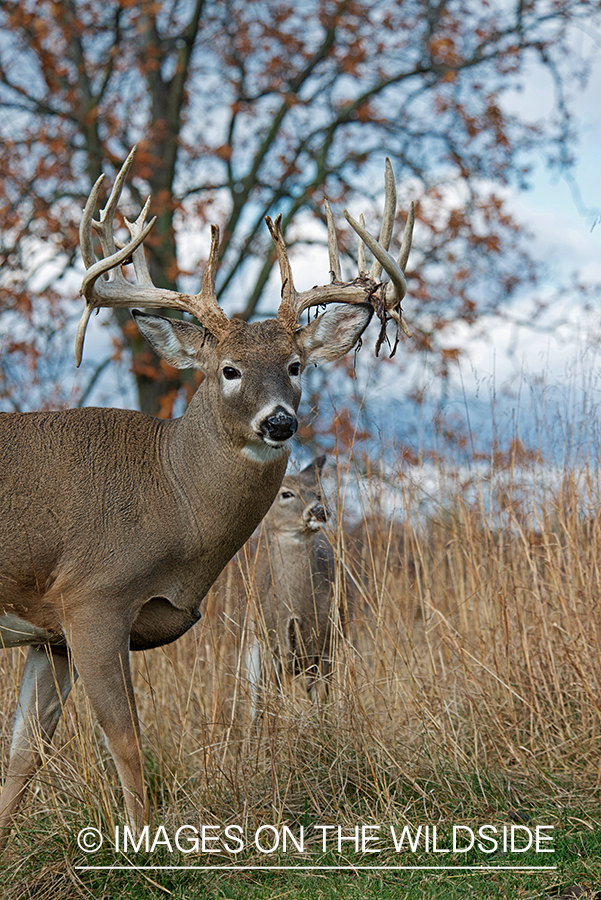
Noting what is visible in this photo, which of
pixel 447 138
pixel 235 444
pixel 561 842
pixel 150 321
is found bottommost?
pixel 561 842

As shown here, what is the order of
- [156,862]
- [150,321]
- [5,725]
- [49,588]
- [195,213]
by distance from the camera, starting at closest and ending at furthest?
[156,862], [49,588], [150,321], [5,725], [195,213]

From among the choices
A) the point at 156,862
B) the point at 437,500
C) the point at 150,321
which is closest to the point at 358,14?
the point at 437,500

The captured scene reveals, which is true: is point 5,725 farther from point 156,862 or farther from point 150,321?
point 150,321

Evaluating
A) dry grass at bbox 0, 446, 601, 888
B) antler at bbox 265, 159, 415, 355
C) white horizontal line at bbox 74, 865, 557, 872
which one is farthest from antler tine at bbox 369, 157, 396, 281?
white horizontal line at bbox 74, 865, 557, 872

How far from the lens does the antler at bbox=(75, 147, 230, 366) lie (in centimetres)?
Answer: 387

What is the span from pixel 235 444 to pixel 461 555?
85.1 inches

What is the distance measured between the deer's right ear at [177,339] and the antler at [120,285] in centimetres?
7

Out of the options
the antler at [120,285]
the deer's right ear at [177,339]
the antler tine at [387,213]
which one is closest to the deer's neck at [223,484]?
the deer's right ear at [177,339]

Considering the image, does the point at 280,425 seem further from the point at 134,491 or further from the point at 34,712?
the point at 34,712

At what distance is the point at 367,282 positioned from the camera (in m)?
4.33

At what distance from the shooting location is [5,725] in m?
4.55

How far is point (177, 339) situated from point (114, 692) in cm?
148

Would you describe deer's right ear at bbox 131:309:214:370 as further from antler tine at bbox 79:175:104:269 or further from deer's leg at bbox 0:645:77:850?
deer's leg at bbox 0:645:77:850

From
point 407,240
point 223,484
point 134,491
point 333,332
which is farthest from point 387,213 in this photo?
point 134,491
